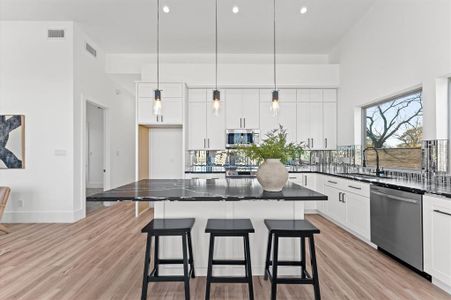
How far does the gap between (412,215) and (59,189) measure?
17.2 feet

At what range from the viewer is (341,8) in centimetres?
434

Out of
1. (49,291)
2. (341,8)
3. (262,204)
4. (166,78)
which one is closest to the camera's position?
(49,291)

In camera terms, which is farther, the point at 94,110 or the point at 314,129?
the point at 94,110

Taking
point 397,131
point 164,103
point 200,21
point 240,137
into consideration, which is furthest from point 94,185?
point 397,131

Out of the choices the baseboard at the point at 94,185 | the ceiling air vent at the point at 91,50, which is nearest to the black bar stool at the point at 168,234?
the ceiling air vent at the point at 91,50

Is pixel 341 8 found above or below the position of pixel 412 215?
above

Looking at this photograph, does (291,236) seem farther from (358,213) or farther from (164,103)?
(164,103)

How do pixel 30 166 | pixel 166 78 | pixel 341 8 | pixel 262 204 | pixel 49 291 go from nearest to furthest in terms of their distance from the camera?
pixel 49 291 → pixel 262 204 → pixel 341 8 → pixel 30 166 → pixel 166 78

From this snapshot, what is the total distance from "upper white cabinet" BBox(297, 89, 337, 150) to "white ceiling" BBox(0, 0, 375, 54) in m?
1.02

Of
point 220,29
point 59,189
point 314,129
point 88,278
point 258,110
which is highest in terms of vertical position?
point 220,29

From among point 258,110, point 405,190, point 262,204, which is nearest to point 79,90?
point 258,110

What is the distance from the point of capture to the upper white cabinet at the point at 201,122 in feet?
18.9

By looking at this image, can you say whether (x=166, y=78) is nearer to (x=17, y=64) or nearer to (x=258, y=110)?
(x=258, y=110)

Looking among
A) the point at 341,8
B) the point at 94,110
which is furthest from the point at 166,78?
the point at 94,110
